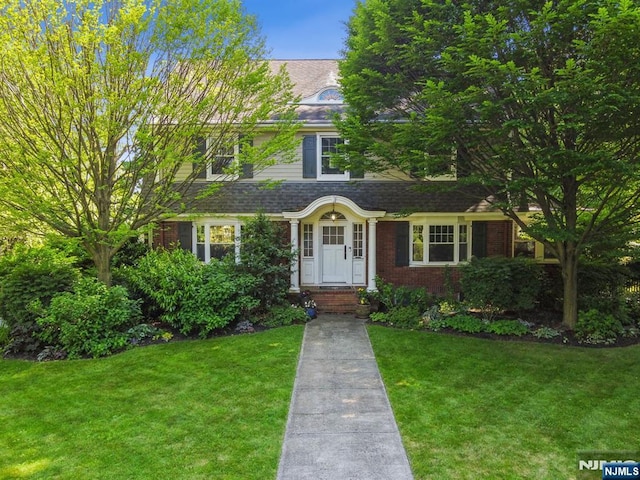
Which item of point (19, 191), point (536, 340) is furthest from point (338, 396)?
point (19, 191)

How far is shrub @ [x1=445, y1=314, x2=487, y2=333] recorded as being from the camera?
32.0ft

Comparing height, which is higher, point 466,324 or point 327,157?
point 327,157

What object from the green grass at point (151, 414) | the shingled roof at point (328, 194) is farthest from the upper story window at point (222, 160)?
the green grass at point (151, 414)

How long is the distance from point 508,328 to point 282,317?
5617 mm

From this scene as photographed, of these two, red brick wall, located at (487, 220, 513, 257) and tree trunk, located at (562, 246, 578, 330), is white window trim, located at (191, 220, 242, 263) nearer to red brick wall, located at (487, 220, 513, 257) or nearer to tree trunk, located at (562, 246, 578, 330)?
red brick wall, located at (487, 220, 513, 257)

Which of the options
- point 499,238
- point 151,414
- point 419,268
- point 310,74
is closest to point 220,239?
point 419,268

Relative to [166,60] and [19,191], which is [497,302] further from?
[19,191]

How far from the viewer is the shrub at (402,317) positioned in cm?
1032

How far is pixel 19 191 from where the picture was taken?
830 centimetres

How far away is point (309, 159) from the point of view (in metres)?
13.1

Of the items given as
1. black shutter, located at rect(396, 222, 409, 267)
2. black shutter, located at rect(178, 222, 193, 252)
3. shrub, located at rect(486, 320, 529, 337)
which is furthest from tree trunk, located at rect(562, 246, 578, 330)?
black shutter, located at rect(178, 222, 193, 252)

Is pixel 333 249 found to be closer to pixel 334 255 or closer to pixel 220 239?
pixel 334 255

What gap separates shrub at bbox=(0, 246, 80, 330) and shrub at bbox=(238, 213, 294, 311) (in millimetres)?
4213

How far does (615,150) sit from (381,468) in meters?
8.70
